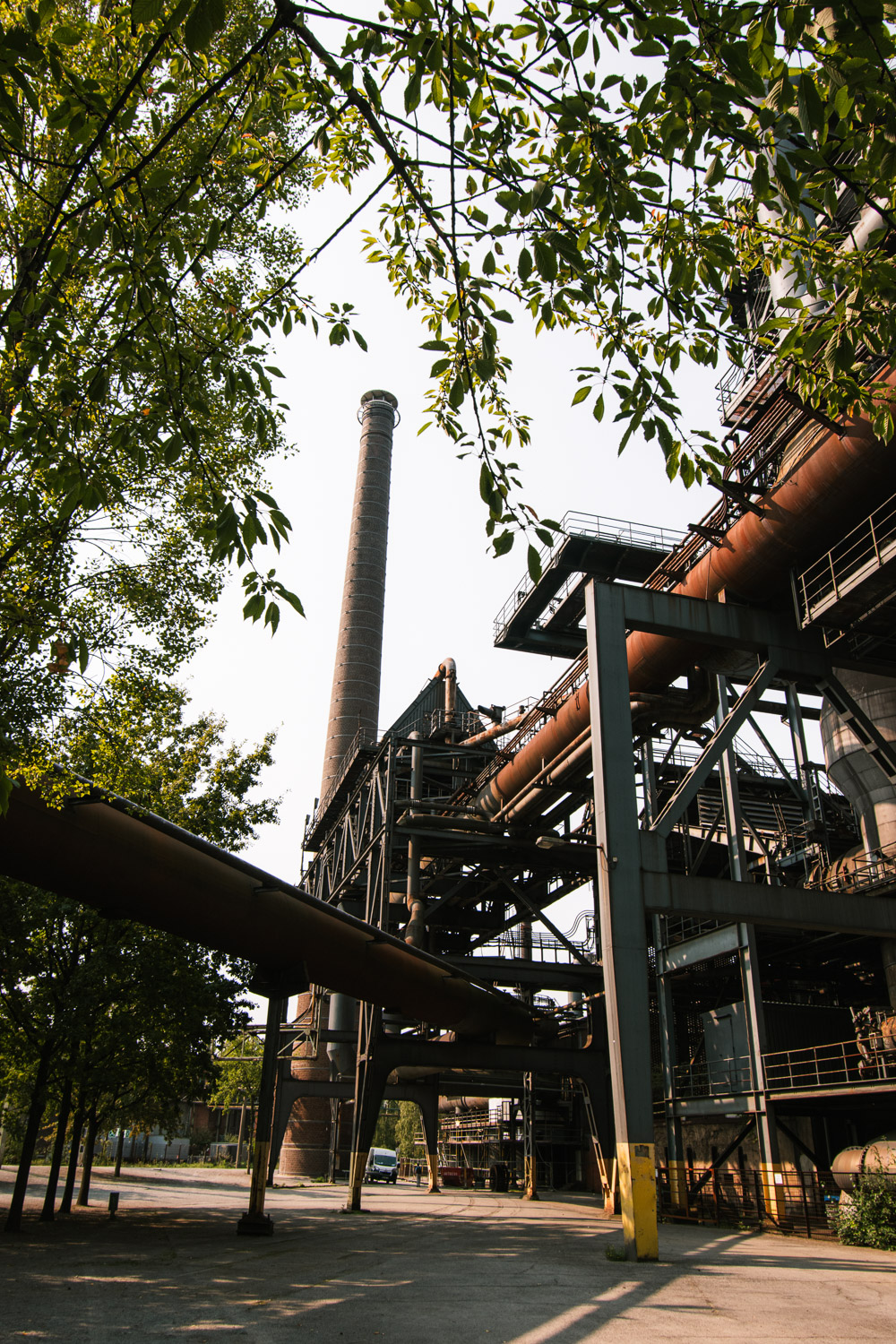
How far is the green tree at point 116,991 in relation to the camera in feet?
43.4

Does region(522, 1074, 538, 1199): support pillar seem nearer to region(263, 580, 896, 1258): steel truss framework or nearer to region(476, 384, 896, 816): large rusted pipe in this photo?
region(263, 580, 896, 1258): steel truss framework

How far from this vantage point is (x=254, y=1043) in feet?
208

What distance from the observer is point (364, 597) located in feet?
132

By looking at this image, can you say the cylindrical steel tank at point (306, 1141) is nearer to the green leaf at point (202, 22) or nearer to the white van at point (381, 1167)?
the white van at point (381, 1167)

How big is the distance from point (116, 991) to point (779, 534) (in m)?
12.7

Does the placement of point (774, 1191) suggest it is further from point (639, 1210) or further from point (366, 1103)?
point (366, 1103)

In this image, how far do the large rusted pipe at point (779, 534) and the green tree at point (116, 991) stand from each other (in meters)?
7.66

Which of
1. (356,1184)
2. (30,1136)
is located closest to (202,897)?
(30,1136)

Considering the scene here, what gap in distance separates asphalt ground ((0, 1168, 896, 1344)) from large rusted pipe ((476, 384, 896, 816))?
7975mm

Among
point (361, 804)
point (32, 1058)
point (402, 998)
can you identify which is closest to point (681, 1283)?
point (402, 998)

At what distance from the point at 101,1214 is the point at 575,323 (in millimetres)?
18884

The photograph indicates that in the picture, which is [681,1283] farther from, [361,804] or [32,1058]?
[361,804]

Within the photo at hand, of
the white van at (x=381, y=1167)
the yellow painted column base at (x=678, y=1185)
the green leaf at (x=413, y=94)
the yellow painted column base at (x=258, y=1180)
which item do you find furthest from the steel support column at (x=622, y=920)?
the white van at (x=381, y=1167)

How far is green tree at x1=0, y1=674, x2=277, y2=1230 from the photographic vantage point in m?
13.2
